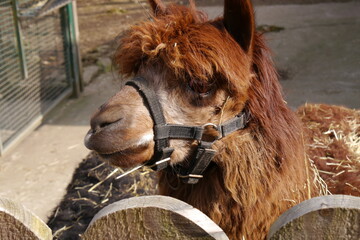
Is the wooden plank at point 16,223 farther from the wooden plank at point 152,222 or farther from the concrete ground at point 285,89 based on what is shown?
the concrete ground at point 285,89

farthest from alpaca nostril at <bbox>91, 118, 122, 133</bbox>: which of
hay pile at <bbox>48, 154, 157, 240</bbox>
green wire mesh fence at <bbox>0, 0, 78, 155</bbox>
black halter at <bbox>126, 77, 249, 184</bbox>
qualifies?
green wire mesh fence at <bbox>0, 0, 78, 155</bbox>

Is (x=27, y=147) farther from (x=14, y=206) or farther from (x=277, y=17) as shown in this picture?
(x=277, y=17)

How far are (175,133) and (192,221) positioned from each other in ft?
3.22

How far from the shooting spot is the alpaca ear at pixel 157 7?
8.41 ft

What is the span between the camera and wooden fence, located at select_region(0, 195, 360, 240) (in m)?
1.26

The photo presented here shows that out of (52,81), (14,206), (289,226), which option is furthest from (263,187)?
(52,81)

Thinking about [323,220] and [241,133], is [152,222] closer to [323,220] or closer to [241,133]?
[323,220]

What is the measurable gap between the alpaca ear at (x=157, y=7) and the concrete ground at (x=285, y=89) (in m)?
0.95

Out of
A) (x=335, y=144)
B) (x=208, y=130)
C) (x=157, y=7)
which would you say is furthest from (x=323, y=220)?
(x=335, y=144)

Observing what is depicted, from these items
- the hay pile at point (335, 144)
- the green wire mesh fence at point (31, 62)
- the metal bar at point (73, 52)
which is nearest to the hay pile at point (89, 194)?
the green wire mesh fence at point (31, 62)

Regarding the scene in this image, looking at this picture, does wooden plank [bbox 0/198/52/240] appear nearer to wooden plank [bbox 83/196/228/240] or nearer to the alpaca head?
wooden plank [bbox 83/196/228/240]

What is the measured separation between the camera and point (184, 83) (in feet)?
7.36

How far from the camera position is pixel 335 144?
3.18m

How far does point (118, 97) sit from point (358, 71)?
6321mm
